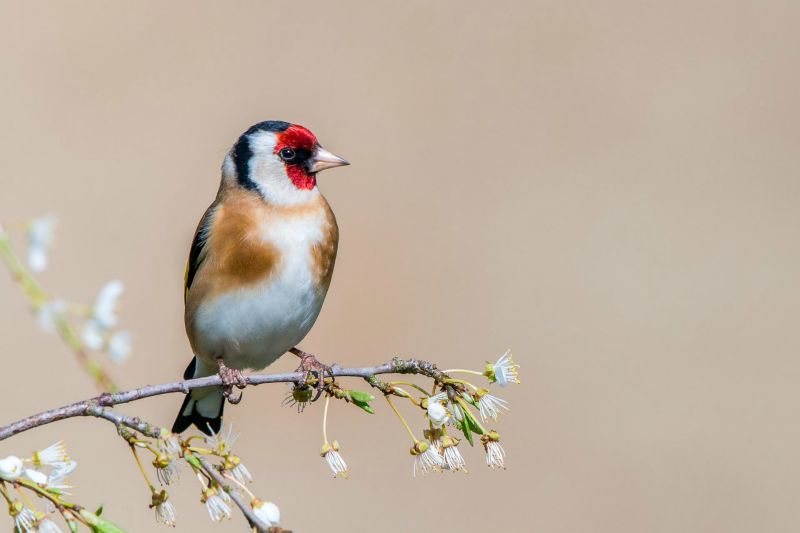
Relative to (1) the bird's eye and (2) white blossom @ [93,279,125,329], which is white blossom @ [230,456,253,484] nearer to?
(2) white blossom @ [93,279,125,329]

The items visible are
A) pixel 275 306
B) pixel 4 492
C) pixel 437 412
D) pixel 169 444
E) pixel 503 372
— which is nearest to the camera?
pixel 4 492

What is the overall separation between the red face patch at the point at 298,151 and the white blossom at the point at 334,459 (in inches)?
65.1

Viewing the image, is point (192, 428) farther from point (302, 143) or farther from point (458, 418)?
point (458, 418)

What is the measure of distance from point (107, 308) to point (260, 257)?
2208 millimetres

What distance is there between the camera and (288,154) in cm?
357

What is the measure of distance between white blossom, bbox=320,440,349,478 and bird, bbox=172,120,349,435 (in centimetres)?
119

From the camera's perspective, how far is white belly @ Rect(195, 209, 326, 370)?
132 inches

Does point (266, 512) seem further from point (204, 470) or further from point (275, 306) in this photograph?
point (275, 306)

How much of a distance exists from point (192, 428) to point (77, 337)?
9.44 ft

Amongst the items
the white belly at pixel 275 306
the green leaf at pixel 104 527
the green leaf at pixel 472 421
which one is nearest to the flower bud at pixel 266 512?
the green leaf at pixel 104 527

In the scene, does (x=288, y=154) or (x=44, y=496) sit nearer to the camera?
(x=44, y=496)

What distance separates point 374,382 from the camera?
1.98 meters

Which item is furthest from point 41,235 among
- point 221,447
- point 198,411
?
point 198,411

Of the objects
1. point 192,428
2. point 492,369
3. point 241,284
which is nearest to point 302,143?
point 241,284
